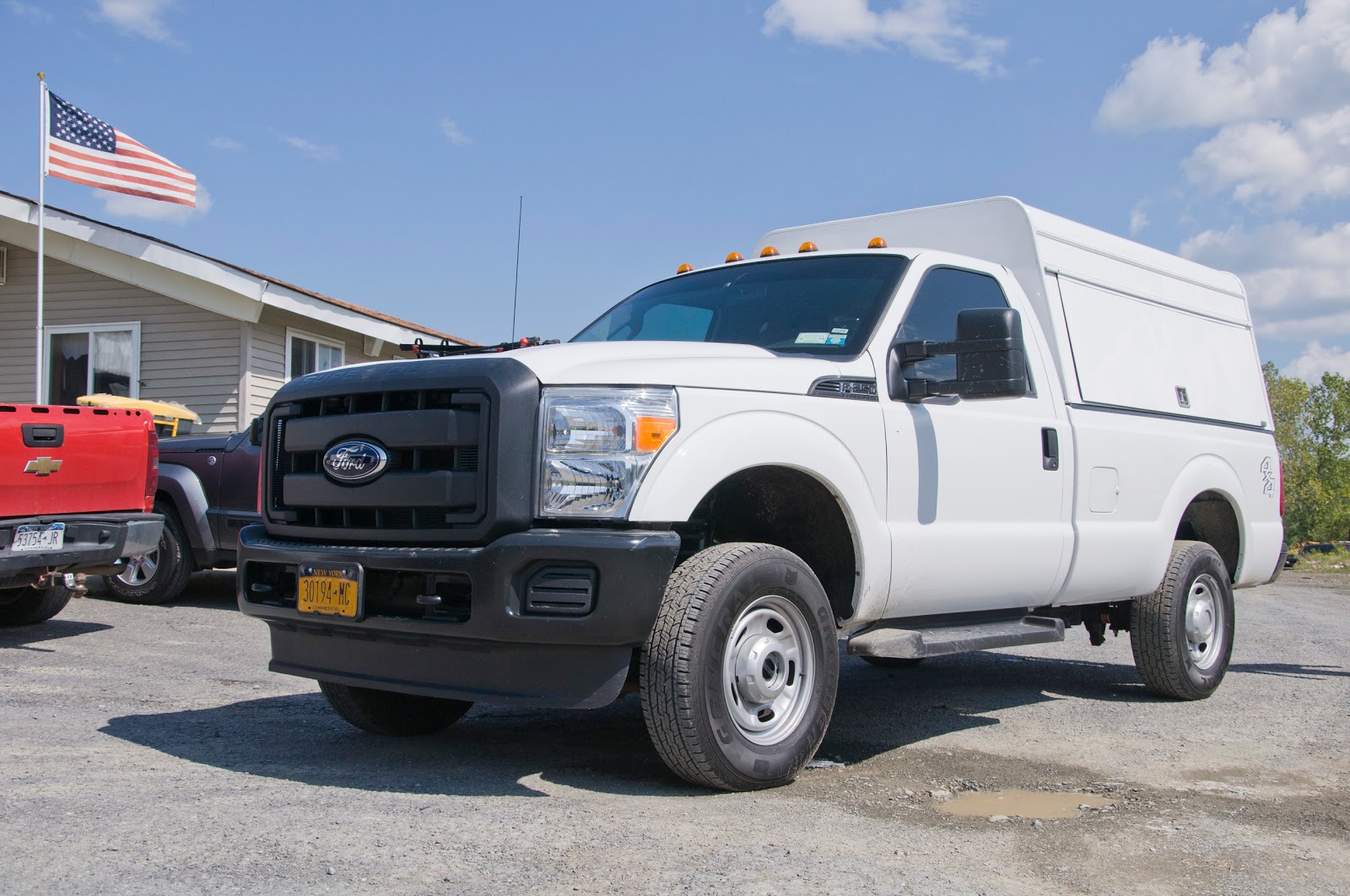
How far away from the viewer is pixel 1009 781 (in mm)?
4555

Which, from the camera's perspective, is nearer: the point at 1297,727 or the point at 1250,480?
the point at 1297,727

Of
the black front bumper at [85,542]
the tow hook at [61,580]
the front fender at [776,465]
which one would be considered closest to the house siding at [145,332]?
the black front bumper at [85,542]

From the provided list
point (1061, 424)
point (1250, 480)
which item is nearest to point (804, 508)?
point (1061, 424)

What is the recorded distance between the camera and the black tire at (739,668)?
12.7 feet

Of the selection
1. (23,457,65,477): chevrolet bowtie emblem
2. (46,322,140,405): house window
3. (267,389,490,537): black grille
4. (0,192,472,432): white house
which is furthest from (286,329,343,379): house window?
(267,389,490,537): black grille

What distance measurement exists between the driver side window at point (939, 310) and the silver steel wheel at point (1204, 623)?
2349 millimetres

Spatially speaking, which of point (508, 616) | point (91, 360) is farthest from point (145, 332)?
point (508, 616)

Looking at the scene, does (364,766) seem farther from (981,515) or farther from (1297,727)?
(1297,727)

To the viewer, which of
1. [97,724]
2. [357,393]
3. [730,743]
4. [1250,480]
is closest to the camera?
[730,743]

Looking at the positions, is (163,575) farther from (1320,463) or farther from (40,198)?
(1320,463)

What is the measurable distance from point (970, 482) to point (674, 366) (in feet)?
5.50

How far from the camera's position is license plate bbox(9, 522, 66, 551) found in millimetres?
7332

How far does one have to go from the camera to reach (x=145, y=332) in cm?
1559

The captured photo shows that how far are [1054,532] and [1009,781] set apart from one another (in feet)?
4.76
